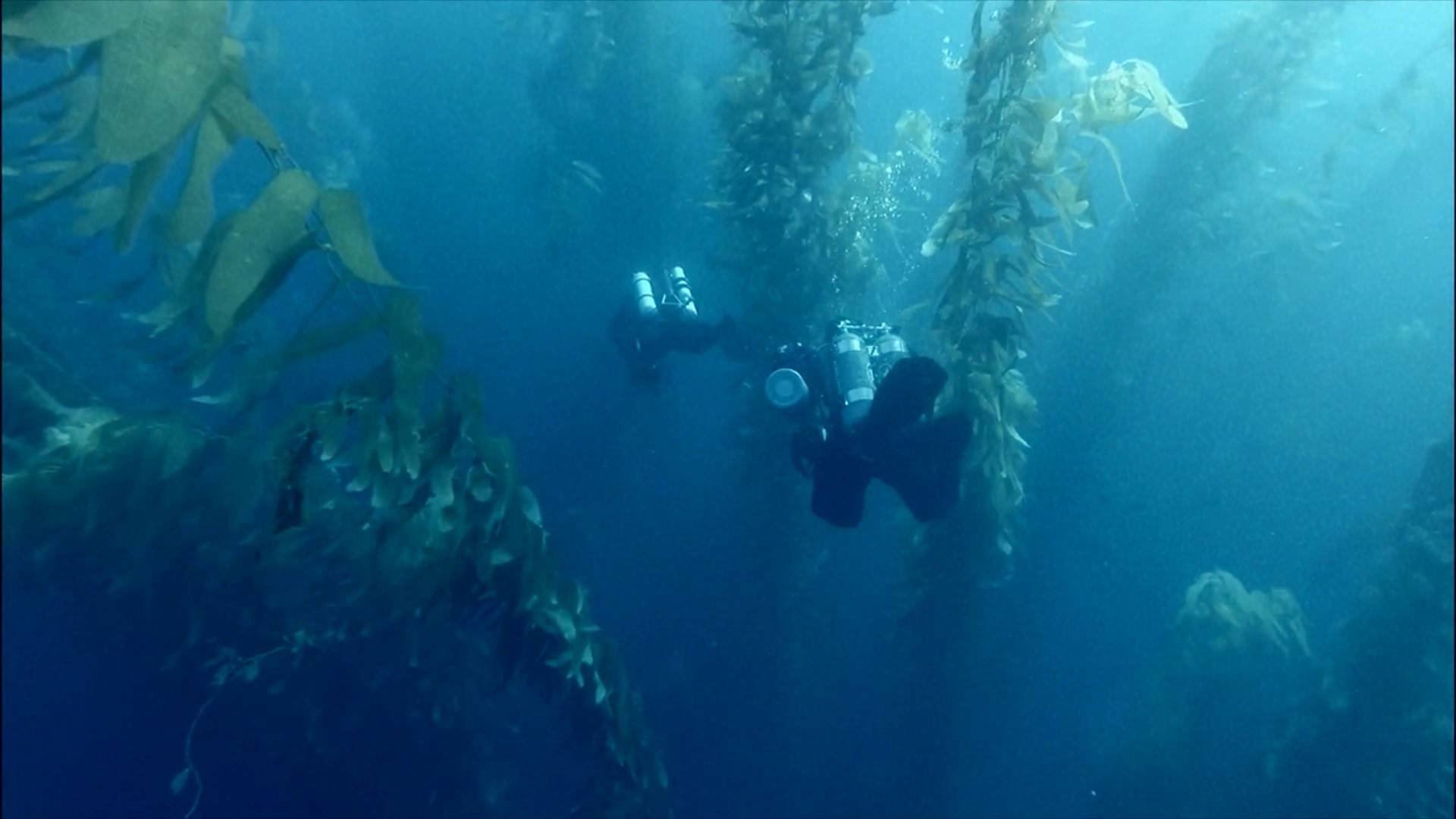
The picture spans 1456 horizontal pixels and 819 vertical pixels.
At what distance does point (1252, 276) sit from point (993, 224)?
24.7 ft

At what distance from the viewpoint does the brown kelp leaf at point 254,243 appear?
200 centimetres

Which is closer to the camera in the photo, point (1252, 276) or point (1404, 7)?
point (1252, 276)

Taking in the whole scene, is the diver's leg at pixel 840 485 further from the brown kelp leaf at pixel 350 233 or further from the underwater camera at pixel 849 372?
the brown kelp leaf at pixel 350 233

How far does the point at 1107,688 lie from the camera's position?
10.4m

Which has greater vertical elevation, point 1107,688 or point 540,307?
point 540,307

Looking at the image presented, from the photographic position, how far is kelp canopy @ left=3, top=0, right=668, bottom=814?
6.04ft

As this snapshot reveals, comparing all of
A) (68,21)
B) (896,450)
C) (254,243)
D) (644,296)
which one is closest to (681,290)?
(644,296)

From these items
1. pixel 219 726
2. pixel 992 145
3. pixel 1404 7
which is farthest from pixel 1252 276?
pixel 219 726

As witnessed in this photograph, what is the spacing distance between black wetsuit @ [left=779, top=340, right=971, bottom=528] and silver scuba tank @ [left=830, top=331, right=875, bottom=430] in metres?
0.12

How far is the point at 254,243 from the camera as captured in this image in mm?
2031

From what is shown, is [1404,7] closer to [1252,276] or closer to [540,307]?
[1252,276]

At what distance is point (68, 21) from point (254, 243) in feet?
1.78

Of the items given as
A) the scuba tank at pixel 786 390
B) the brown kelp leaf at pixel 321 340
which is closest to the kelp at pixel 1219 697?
the scuba tank at pixel 786 390

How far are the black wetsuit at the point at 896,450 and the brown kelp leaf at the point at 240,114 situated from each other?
11.4ft
